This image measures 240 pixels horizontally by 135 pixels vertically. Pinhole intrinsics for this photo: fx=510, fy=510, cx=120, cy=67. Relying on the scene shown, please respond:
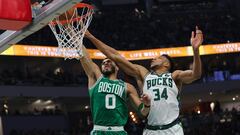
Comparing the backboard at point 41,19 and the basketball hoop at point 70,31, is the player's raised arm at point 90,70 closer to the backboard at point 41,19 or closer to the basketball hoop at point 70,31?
the basketball hoop at point 70,31

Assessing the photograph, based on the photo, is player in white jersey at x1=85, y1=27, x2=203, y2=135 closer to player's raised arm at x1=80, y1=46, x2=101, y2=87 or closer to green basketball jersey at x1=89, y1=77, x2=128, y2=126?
green basketball jersey at x1=89, y1=77, x2=128, y2=126

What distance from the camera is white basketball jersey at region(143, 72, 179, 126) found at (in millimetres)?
5004

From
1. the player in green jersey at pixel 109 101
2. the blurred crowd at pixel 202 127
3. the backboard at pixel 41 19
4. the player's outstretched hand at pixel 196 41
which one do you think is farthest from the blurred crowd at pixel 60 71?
the player's outstretched hand at pixel 196 41

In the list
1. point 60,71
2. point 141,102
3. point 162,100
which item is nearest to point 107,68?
point 141,102

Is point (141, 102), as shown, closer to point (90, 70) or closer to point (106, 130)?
point (106, 130)

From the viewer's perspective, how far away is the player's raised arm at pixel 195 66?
15.9 ft

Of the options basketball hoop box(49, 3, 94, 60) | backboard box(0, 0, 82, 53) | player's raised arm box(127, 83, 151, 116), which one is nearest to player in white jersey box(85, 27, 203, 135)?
player's raised arm box(127, 83, 151, 116)

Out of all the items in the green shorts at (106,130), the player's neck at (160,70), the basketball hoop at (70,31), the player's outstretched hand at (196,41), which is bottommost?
the green shorts at (106,130)

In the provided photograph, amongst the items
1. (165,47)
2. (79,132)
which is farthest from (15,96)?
(165,47)

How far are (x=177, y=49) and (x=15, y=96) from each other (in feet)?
27.7

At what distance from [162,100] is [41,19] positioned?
55.5 inches

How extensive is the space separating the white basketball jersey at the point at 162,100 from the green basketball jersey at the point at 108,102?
0.98ft

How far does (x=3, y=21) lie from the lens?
15.3 ft

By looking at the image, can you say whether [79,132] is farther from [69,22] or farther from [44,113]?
Answer: [69,22]
